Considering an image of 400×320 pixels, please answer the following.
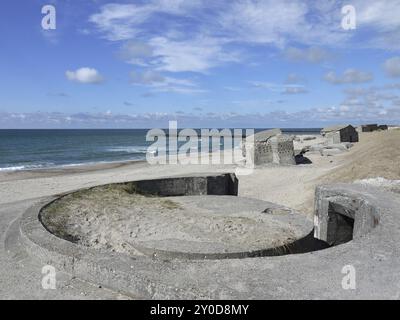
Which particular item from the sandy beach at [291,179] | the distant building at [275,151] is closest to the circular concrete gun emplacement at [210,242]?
the sandy beach at [291,179]

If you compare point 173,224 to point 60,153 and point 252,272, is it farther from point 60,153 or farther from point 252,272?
point 60,153

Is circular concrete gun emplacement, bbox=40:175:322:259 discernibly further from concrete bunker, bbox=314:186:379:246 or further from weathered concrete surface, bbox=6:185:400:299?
weathered concrete surface, bbox=6:185:400:299

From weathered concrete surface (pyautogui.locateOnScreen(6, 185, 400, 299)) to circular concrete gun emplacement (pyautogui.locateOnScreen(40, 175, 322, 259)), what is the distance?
57.1 inches

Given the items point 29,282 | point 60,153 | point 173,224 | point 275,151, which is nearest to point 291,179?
point 275,151

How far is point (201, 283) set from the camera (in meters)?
3.42

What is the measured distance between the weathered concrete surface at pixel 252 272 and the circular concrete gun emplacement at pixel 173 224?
1450mm

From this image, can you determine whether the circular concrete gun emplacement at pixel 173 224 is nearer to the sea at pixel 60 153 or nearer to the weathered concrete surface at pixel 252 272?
the weathered concrete surface at pixel 252 272

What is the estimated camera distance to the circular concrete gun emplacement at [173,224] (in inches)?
227

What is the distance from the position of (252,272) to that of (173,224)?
11.0 feet

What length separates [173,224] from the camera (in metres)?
6.84

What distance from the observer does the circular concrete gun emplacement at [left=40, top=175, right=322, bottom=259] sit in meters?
5.75

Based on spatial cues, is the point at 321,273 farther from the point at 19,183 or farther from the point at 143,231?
the point at 19,183
